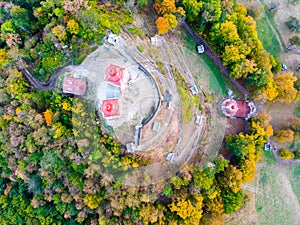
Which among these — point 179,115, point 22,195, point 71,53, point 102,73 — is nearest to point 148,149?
point 179,115

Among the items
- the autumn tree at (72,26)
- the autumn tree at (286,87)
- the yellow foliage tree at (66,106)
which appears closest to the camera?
the yellow foliage tree at (66,106)

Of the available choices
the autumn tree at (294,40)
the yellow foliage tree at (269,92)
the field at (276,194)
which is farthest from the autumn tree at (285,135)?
the autumn tree at (294,40)

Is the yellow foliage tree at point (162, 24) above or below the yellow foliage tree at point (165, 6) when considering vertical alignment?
below

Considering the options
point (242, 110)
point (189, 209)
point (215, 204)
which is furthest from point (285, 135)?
point (189, 209)

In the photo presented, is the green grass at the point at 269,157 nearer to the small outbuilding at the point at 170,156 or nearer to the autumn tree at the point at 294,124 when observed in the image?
the autumn tree at the point at 294,124

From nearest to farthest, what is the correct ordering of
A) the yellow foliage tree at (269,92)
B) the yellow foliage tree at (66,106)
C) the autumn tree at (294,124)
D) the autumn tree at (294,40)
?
the yellow foliage tree at (66,106), the yellow foliage tree at (269,92), the autumn tree at (294,124), the autumn tree at (294,40)

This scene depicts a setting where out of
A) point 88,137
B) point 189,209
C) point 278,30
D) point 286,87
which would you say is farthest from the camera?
point 278,30

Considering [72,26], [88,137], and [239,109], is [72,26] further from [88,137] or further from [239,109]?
[239,109]
